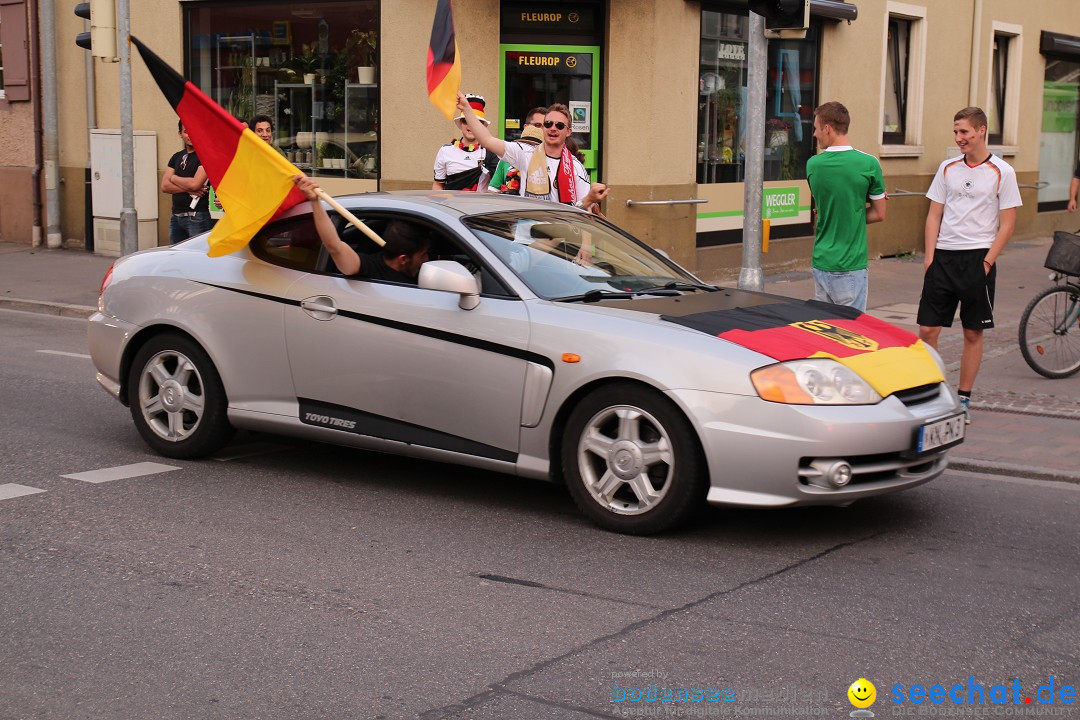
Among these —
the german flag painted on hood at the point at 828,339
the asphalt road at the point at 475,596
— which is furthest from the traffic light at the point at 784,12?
the asphalt road at the point at 475,596

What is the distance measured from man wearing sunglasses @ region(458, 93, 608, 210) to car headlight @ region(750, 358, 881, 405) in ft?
11.0

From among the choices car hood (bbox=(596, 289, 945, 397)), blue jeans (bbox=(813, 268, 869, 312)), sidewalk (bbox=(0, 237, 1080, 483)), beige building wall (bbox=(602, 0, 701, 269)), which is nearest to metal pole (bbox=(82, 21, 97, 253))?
sidewalk (bbox=(0, 237, 1080, 483))

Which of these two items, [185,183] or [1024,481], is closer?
[1024,481]

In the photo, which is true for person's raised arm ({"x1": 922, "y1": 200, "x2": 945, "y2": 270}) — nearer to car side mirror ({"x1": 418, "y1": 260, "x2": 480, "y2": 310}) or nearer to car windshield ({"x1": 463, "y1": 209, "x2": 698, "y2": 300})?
car windshield ({"x1": 463, "y1": 209, "x2": 698, "y2": 300})

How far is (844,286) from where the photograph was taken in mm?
8484

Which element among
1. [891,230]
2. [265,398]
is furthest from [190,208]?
[891,230]

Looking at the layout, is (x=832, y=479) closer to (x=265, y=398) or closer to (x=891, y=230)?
(x=265, y=398)

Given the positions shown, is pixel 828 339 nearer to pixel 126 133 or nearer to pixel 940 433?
pixel 940 433

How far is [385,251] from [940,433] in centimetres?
275

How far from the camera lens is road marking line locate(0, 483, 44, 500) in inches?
256

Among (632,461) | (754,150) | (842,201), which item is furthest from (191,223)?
(632,461)

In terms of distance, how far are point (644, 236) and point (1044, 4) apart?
12347mm

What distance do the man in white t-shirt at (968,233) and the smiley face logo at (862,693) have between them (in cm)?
449

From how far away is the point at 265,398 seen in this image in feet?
22.6
